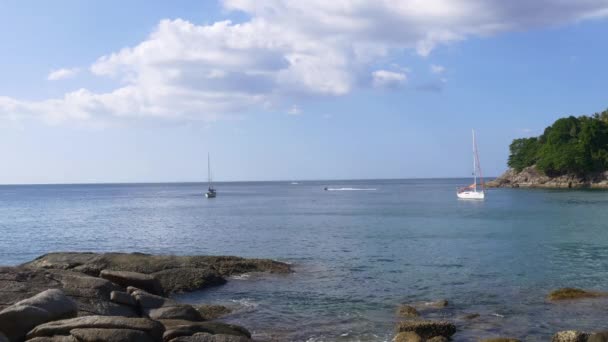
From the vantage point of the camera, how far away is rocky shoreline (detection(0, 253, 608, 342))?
14180mm

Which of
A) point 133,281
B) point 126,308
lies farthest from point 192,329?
point 133,281

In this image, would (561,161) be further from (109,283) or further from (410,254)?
(109,283)

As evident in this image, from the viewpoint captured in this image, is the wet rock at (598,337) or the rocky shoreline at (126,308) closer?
the rocky shoreline at (126,308)

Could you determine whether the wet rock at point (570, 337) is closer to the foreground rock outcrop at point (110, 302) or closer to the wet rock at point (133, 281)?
the foreground rock outcrop at point (110, 302)

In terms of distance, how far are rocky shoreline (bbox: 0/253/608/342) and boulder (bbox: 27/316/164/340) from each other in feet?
0.08

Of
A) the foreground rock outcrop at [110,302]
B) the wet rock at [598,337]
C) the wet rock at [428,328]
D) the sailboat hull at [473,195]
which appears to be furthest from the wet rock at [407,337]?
the sailboat hull at [473,195]

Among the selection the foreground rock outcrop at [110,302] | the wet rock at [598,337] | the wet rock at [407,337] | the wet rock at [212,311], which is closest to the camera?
the foreground rock outcrop at [110,302]

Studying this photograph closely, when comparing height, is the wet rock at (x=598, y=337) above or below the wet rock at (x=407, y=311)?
above

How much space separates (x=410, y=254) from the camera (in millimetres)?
38375

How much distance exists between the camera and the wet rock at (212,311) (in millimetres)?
21766

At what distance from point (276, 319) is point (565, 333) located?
10140mm

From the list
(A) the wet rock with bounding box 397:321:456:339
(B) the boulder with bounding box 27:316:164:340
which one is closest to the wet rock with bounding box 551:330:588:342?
(A) the wet rock with bounding box 397:321:456:339

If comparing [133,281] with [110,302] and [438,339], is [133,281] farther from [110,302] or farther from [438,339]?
[438,339]

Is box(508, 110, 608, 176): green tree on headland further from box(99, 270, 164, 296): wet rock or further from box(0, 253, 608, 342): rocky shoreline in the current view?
box(99, 270, 164, 296): wet rock
